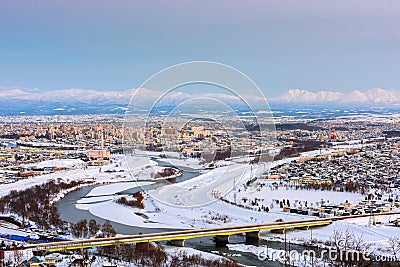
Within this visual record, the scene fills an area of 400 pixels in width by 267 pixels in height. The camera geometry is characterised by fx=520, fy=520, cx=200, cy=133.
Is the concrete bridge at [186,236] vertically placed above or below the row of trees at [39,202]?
above

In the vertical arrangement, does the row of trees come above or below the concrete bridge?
below

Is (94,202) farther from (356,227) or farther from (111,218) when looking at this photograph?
(356,227)

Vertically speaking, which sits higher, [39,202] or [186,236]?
[186,236]

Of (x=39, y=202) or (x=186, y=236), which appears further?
(x=39, y=202)

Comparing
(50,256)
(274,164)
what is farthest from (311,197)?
(50,256)

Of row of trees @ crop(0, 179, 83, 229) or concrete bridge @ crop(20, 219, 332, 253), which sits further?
row of trees @ crop(0, 179, 83, 229)

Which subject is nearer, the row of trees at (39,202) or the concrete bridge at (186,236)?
the concrete bridge at (186,236)

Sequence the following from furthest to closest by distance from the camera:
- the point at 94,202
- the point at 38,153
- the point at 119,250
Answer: the point at 38,153
the point at 94,202
the point at 119,250

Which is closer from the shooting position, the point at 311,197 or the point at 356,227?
the point at 356,227

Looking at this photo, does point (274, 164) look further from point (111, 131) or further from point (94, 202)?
point (111, 131)

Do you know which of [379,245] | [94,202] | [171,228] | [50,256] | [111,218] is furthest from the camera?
[94,202]
